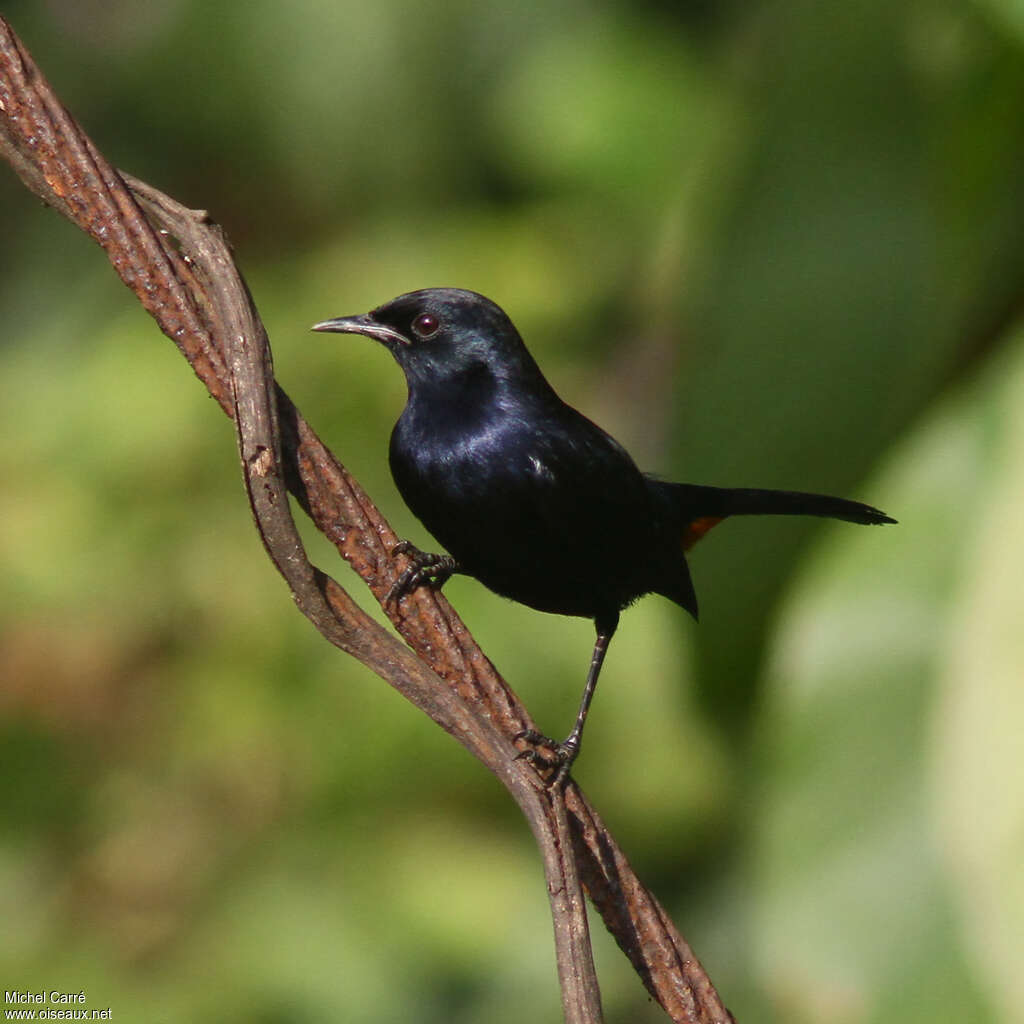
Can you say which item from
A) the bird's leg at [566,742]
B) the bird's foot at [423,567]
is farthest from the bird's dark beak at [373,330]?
the bird's leg at [566,742]

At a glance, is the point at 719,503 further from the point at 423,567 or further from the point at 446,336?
the point at 423,567

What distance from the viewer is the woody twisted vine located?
1.06 meters

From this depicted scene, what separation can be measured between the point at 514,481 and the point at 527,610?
1463 millimetres

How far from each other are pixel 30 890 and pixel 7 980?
0.34 metres

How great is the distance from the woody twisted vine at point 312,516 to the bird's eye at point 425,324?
1445 mm

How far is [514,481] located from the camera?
7.50 feet

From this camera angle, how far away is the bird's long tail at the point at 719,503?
2727 millimetres

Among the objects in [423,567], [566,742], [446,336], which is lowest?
[566,742]

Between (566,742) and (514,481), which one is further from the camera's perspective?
(514,481)

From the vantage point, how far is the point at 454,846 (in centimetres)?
Result: 403

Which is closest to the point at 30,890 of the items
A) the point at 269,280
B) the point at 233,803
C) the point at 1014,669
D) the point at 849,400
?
the point at 233,803

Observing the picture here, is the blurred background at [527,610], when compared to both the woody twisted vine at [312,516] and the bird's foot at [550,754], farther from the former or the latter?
the woody twisted vine at [312,516]

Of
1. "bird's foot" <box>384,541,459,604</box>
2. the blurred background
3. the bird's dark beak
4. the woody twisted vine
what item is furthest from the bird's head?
the woody twisted vine

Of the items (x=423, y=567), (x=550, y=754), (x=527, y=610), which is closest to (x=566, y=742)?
(x=423, y=567)
